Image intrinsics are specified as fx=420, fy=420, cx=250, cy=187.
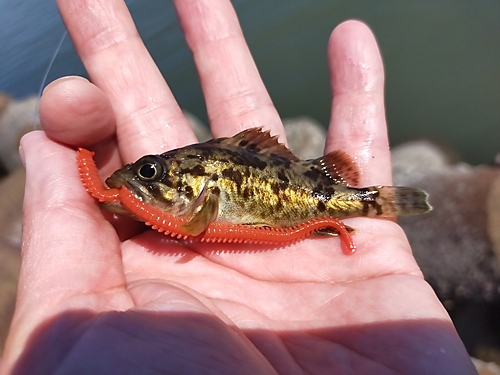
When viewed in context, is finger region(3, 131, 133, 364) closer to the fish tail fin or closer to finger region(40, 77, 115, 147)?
finger region(40, 77, 115, 147)

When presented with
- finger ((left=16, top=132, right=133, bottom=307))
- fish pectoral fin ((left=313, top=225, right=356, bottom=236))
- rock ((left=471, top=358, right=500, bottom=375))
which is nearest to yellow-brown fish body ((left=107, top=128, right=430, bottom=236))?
fish pectoral fin ((left=313, top=225, right=356, bottom=236))

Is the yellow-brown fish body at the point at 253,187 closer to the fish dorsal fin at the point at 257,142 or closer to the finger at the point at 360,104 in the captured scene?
the fish dorsal fin at the point at 257,142

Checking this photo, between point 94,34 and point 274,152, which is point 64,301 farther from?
point 94,34

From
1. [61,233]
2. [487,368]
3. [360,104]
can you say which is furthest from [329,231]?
[487,368]

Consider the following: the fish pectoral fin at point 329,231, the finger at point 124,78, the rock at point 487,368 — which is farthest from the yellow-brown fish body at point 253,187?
the rock at point 487,368

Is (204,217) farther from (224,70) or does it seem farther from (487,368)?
(487,368)

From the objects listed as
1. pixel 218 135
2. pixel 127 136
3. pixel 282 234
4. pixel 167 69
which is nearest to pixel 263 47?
pixel 167 69
